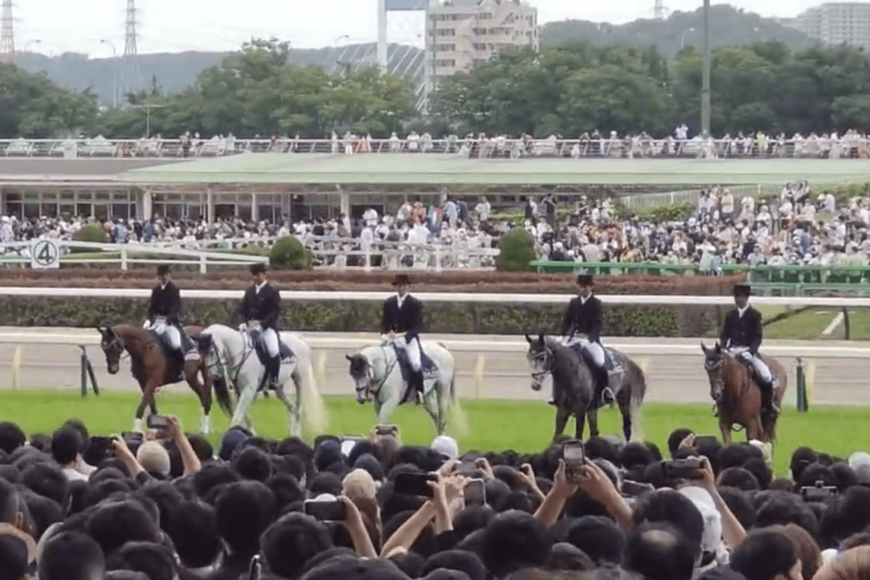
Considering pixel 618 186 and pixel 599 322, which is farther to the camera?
pixel 618 186

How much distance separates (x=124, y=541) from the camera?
534cm

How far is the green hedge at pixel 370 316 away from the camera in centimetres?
2039

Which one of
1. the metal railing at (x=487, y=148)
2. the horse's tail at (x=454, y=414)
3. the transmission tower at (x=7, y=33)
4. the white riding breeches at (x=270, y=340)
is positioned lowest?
the horse's tail at (x=454, y=414)

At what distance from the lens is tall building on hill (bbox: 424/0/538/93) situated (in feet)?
491

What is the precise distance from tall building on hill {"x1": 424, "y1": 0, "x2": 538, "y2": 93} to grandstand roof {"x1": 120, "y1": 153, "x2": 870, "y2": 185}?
333ft

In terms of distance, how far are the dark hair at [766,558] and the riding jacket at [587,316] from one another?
29.4 ft

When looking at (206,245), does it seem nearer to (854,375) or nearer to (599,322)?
(854,375)

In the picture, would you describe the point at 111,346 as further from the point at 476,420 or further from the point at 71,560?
the point at 71,560

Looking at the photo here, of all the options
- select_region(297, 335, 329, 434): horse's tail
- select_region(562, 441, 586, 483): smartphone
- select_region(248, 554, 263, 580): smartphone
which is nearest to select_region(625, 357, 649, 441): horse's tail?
select_region(297, 335, 329, 434): horse's tail

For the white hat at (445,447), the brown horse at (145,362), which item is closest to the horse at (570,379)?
the brown horse at (145,362)

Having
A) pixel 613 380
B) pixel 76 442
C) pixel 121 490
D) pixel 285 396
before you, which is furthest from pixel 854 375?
pixel 121 490

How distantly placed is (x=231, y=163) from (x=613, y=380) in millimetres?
30212

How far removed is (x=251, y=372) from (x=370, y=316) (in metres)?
6.87

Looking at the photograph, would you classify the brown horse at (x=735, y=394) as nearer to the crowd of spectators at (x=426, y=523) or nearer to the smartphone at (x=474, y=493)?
the crowd of spectators at (x=426, y=523)
